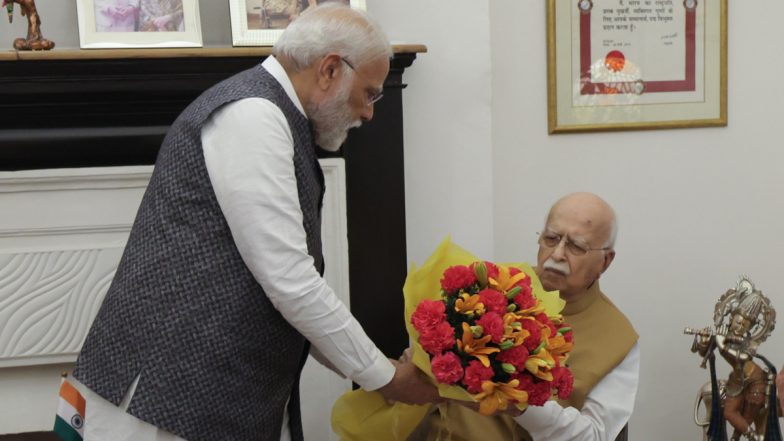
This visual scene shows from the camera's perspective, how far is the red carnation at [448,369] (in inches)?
64.4

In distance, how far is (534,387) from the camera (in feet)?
5.46

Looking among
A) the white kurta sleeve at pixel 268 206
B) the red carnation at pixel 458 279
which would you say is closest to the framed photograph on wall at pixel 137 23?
the white kurta sleeve at pixel 268 206

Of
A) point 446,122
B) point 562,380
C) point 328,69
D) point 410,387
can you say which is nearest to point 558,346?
point 562,380

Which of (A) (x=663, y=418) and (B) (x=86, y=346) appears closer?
(B) (x=86, y=346)

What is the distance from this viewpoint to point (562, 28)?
9.51 ft

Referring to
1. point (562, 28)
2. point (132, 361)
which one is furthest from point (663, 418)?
point (132, 361)

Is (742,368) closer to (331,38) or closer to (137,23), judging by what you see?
(331,38)

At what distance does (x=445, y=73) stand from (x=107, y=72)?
978mm

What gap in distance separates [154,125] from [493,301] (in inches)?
48.7

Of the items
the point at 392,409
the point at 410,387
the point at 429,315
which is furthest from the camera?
the point at 392,409

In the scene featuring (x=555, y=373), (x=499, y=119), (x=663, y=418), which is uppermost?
(x=499, y=119)

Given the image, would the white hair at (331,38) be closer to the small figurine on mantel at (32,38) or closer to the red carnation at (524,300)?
the red carnation at (524,300)

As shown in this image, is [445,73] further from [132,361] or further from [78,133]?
[132,361]

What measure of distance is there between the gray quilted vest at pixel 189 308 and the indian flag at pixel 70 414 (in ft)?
0.42
